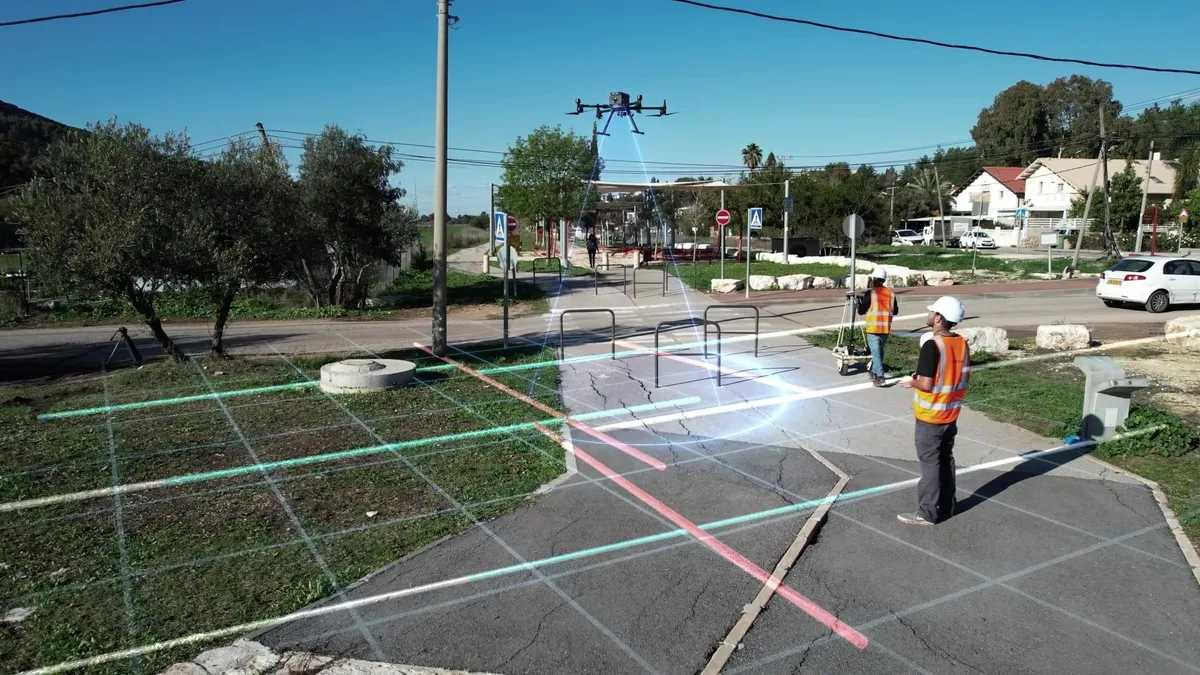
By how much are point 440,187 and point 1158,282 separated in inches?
674

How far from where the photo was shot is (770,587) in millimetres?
4781

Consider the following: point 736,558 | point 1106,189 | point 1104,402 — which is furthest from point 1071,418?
point 1106,189

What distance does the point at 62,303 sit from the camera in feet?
68.9

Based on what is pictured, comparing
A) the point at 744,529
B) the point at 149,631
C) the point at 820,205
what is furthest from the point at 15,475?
the point at 820,205

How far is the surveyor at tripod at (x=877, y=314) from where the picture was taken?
1027 cm

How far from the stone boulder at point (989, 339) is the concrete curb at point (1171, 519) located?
229 inches

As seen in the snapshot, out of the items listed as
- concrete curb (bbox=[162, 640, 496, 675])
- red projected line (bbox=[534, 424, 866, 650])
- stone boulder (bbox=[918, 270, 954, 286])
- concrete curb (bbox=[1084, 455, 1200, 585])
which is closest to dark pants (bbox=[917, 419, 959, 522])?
concrete curb (bbox=[1084, 455, 1200, 585])

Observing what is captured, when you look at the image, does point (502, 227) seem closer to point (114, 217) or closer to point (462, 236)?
point (114, 217)

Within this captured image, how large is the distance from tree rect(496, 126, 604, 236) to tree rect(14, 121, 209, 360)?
24.7 meters

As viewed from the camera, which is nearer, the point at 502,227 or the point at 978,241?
the point at 502,227

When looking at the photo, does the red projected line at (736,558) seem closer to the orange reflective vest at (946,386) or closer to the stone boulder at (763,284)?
the orange reflective vest at (946,386)

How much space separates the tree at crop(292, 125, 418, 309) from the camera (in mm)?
20672

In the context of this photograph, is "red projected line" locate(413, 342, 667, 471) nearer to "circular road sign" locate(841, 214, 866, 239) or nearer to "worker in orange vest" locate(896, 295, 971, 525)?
"worker in orange vest" locate(896, 295, 971, 525)

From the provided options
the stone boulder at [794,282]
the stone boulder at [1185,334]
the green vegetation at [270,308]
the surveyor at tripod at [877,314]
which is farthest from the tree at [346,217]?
the stone boulder at [1185,334]
